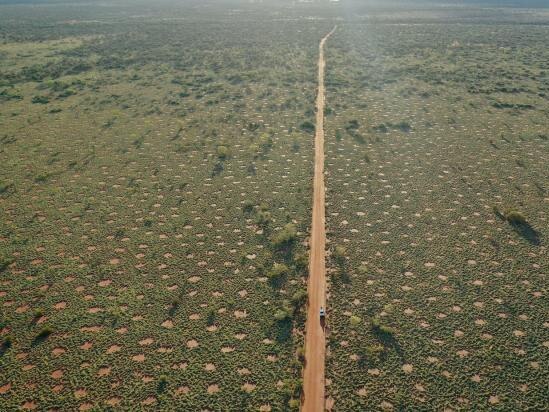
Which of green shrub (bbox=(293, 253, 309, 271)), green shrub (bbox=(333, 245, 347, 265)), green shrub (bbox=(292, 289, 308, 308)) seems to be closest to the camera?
green shrub (bbox=(292, 289, 308, 308))

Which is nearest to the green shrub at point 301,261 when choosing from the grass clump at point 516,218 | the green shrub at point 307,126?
the grass clump at point 516,218

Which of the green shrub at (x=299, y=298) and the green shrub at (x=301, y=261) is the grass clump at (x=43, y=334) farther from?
the green shrub at (x=301, y=261)

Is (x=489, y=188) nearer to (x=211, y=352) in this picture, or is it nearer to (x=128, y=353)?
(x=211, y=352)

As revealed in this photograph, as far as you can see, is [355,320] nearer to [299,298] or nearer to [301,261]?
[299,298]

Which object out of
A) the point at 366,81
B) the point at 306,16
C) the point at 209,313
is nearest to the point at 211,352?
Answer: the point at 209,313

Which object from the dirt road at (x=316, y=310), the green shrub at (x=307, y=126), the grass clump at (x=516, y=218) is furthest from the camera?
the green shrub at (x=307, y=126)

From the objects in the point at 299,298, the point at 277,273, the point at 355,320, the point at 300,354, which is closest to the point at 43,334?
the point at 277,273

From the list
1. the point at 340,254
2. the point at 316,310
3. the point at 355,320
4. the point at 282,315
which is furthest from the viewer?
the point at 340,254

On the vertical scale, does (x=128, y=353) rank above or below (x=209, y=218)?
below

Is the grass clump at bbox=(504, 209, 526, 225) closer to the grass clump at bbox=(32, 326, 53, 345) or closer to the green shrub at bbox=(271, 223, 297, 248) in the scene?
the green shrub at bbox=(271, 223, 297, 248)

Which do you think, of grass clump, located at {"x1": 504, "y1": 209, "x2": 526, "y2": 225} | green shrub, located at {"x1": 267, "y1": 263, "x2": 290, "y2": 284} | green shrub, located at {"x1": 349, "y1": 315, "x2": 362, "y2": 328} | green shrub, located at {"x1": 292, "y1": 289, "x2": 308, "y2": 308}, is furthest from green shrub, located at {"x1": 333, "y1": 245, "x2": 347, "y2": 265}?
grass clump, located at {"x1": 504, "y1": 209, "x2": 526, "y2": 225}

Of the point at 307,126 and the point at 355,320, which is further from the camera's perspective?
the point at 307,126
